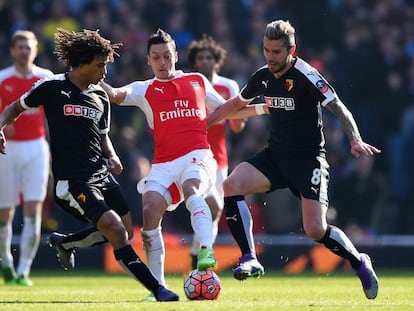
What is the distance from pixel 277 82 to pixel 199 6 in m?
11.0

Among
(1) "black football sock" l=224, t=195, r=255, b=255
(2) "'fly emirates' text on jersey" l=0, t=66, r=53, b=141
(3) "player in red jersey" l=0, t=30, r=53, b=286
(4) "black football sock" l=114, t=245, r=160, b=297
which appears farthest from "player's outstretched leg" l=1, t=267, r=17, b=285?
(4) "black football sock" l=114, t=245, r=160, b=297

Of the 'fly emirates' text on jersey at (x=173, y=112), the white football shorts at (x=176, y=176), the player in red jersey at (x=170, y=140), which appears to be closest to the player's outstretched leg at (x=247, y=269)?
the player in red jersey at (x=170, y=140)

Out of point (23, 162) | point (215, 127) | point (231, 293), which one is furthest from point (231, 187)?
point (23, 162)

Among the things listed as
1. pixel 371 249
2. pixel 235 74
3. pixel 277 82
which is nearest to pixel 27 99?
pixel 277 82

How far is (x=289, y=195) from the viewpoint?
727 inches

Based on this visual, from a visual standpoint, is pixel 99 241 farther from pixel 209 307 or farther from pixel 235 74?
pixel 235 74

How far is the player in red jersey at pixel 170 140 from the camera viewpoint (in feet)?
34.3

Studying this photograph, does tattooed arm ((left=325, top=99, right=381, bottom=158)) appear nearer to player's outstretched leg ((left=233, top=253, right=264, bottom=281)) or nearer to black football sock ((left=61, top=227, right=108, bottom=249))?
player's outstretched leg ((left=233, top=253, right=264, bottom=281))

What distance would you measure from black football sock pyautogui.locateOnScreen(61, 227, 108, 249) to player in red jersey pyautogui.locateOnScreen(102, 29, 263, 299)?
425mm

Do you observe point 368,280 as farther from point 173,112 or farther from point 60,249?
point 60,249

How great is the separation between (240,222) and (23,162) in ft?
15.0

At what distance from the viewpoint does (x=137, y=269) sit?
953 cm

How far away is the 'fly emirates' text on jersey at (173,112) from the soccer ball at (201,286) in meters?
1.35

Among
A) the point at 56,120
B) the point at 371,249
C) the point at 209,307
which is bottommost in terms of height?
the point at 371,249
